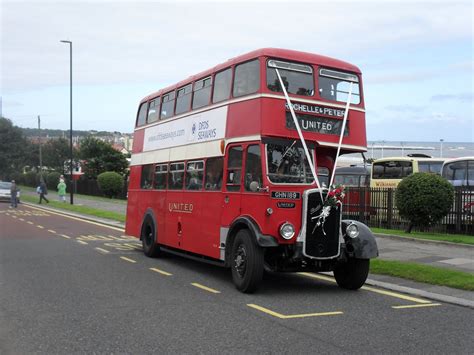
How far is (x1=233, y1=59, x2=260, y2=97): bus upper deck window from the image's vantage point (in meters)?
8.93

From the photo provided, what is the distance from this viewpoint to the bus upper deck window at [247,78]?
8930 millimetres

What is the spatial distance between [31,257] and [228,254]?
5753 mm

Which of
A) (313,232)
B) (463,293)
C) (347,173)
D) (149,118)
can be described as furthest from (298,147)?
(347,173)

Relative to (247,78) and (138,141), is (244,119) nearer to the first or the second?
(247,78)

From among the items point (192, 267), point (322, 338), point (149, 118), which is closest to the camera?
point (322, 338)

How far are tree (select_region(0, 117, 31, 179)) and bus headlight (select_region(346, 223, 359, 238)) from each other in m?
71.6

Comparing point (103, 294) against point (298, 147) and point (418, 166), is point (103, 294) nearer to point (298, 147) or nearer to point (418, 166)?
point (298, 147)

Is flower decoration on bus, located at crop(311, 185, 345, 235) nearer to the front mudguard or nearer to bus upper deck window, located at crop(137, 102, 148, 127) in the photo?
the front mudguard

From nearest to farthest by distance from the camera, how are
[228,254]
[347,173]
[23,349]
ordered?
[23,349] → [228,254] → [347,173]

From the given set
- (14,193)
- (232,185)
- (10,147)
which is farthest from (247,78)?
(10,147)

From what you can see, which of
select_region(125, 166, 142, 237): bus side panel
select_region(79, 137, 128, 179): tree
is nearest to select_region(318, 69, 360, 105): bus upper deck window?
select_region(125, 166, 142, 237): bus side panel

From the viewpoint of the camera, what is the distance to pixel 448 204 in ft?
54.0

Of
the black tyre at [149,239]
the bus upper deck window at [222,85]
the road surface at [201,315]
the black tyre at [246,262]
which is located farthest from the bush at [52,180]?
the black tyre at [246,262]

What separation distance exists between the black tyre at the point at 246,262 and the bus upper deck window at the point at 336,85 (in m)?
2.87
